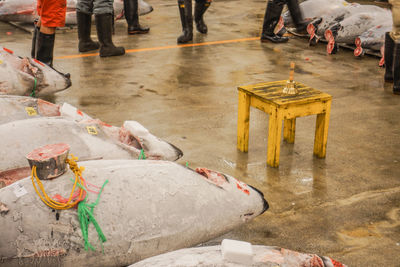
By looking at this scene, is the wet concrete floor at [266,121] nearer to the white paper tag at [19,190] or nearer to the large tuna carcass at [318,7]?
the large tuna carcass at [318,7]

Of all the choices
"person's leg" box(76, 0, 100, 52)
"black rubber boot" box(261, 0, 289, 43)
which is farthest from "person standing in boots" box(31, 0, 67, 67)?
"black rubber boot" box(261, 0, 289, 43)

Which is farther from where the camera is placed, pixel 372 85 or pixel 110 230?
pixel 372 85

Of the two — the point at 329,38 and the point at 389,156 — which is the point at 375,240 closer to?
the point at 389,156

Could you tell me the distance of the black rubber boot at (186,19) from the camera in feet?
24.4

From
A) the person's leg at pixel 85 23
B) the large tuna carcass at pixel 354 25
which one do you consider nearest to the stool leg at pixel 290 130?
the large tuna carcass at pixel 354 25

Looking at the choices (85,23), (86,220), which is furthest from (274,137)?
(85,23)

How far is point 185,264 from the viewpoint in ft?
5.72

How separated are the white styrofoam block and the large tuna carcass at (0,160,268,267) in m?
0.50

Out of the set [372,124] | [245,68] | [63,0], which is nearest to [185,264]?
[372,124]

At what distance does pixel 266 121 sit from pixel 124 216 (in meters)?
2.65

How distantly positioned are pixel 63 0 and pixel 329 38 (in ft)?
11.6

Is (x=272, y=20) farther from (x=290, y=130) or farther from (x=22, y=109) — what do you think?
(x=22, y=109)

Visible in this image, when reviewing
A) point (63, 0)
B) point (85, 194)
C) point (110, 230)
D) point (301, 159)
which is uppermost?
point (63, 0)

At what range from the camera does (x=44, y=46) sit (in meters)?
5.47
